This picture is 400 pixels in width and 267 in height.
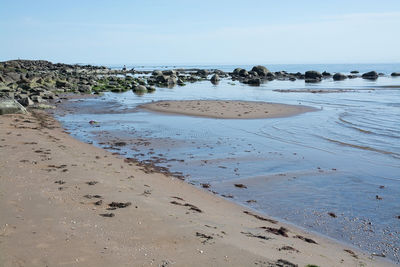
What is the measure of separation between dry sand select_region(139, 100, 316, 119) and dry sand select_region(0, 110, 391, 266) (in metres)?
15.6

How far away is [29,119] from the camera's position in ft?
67.6

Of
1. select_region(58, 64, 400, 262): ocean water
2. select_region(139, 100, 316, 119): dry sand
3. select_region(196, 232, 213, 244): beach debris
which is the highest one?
select_region(196, 232, 213, 244): beach debris

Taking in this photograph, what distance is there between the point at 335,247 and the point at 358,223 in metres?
1.60

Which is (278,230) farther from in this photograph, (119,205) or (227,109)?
(227,109)

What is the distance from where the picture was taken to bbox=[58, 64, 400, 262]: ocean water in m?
8.75

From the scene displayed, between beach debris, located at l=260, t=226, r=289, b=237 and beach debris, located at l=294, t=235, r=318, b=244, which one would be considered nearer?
beach debris, located at l=294, t=235, r=318, b=244

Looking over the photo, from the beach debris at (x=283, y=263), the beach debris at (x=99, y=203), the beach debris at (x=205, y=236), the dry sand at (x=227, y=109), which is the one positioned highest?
the beach debris at (x=99, y=203)

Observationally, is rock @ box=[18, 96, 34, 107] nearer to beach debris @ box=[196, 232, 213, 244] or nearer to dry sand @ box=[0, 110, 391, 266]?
dry sand @ box=[0, 110, 391, 266]

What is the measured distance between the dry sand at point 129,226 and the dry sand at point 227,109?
15.6m

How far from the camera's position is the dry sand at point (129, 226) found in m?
5.39

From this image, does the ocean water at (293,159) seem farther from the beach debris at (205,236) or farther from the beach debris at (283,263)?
the beach debris at (205,236)

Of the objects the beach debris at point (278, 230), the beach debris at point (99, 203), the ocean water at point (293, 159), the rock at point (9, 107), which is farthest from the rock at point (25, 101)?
the beach debris at point (278, 230)

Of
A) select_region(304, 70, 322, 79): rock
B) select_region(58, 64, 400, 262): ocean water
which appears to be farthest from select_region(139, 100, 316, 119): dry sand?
select_region(304, 70, 322, 79): rock

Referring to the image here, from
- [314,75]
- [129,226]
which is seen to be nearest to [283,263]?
[129,226]
